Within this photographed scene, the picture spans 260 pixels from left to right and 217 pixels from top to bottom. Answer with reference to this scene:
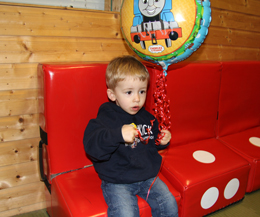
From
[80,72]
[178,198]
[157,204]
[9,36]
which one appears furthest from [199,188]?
[9,36]

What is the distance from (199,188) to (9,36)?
142 cm

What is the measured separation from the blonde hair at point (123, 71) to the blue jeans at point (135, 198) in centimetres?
52

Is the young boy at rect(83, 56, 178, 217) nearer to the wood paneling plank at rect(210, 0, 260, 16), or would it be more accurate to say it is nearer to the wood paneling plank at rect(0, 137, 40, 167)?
the wood paneling plank at rect(0, 137, 40, 167)

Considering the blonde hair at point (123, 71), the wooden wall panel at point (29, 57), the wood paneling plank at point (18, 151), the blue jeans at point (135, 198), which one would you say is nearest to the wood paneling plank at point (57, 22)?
the wooden wall panel at point (29, 57)

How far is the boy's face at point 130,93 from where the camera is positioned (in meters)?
1.14

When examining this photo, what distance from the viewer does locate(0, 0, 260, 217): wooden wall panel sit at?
4.45 ft

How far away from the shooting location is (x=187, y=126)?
1.75 meters

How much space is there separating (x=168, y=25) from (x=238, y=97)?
4.09 feet

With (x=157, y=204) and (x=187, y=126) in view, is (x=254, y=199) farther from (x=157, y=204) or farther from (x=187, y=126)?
(x=157, y=204)

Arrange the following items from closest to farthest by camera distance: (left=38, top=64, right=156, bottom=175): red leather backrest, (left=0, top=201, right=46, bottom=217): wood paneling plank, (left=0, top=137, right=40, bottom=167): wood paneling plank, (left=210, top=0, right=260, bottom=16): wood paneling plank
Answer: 1. (left=38, top=64, right=156, bottom=175): red leather backrest
2. (left=0, top=137, right=40, bottom=167): wood paneling plank
3. (left=0, top=201, right=46, bottom=217): wood paneling plank
4. (left=210, top=0, right=260, bottom=16): wood paneling plank

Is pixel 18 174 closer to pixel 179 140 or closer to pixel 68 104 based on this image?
pixel 68 104

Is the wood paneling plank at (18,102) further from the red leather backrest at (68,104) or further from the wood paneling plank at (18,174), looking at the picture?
the wood paneling plank at (18,174)

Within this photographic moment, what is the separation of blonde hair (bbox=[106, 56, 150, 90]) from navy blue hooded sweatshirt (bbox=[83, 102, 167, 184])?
155 millimetres

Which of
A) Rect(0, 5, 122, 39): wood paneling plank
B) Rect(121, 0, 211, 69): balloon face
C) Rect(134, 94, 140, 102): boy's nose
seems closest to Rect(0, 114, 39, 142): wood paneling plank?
Rect(0, 5, 122, 39): wood paneling plank
